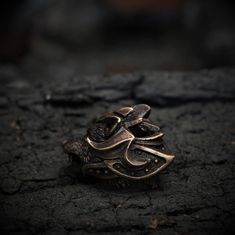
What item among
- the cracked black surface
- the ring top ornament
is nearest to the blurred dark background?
the cracked black surface

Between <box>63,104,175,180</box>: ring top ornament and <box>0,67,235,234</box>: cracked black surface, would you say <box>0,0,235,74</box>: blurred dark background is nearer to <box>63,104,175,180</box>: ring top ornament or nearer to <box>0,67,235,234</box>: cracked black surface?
<box>0,67,235,234</box>: cracked black surface

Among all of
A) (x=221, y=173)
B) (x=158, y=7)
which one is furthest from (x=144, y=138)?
(x=158, y=7)

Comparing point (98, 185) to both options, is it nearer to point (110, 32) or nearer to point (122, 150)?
point (122, 150)

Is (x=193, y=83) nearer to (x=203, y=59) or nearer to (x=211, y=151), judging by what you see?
(x=211, y=151)

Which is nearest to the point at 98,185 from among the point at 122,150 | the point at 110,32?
the point at 122,150

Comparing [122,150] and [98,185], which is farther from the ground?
[122,150]
